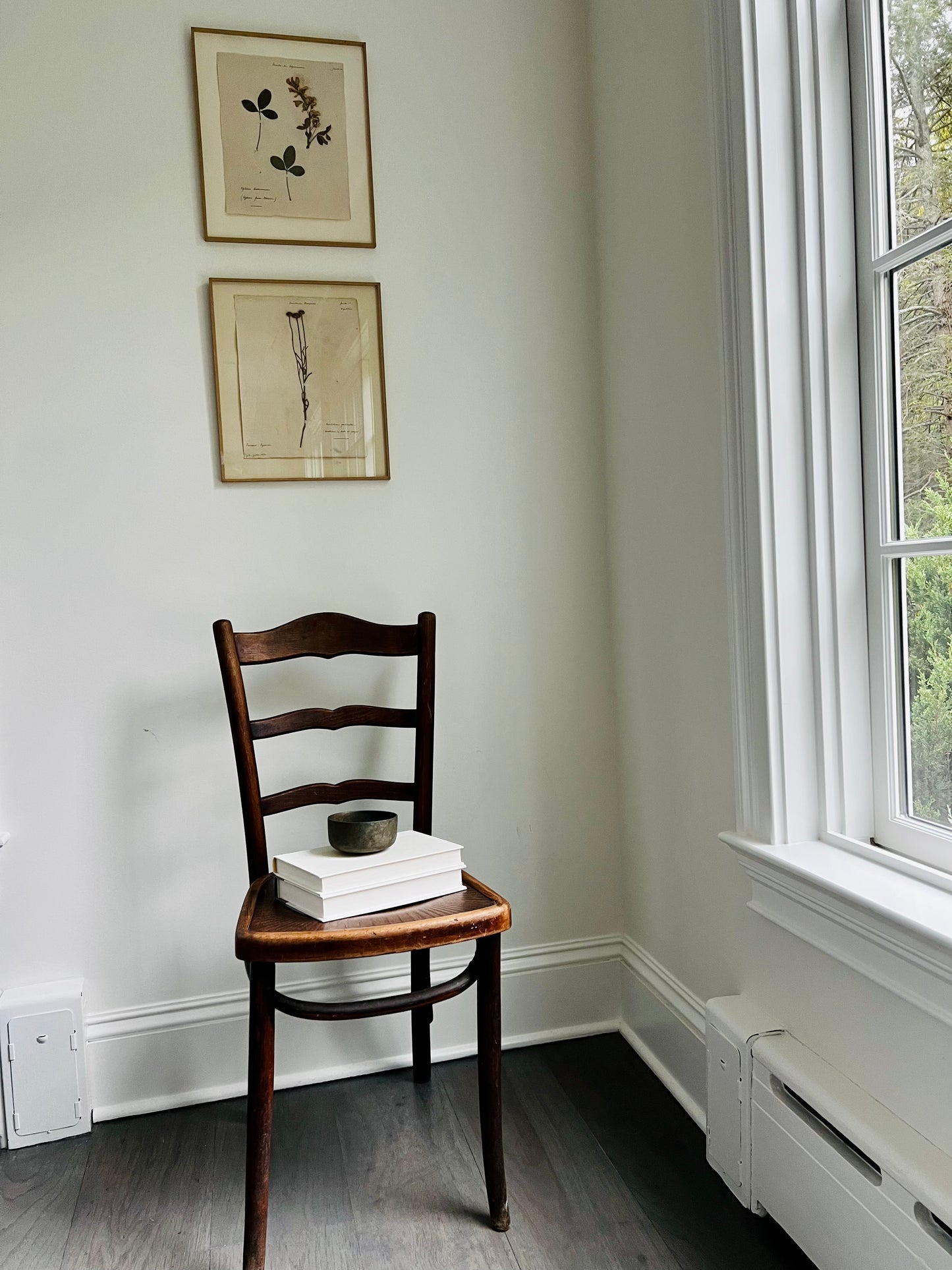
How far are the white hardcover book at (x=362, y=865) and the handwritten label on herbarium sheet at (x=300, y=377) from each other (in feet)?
2.78

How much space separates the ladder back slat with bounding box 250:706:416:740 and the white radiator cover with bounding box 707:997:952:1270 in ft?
2.55

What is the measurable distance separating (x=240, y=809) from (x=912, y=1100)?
1334mm

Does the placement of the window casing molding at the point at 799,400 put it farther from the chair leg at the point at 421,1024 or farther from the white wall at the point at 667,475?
the chair leg at the point at 421,1024

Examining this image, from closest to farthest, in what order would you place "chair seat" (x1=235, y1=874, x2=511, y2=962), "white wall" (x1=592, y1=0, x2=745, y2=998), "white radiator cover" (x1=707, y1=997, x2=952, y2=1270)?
"white radiator cover" (x1=707, y1=997, x2=952, y2=1270) → "chair seat" (x1=235, y1=874, x2=511, y2=962) → "white wall" (x1=592, y1=0, x2=745, y2=998)

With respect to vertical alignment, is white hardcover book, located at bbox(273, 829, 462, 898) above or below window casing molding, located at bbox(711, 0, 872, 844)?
below

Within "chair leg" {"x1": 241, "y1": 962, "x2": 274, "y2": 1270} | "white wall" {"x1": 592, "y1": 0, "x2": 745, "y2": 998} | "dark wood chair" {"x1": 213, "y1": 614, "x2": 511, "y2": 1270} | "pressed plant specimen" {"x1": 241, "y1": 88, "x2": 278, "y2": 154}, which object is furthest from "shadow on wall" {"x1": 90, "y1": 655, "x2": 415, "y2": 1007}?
"pressed plant specimen" {"x1": 241, "y1": 88, "x2": 278, "y2": 154}

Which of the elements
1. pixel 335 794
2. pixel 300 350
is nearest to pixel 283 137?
pixel 300 350

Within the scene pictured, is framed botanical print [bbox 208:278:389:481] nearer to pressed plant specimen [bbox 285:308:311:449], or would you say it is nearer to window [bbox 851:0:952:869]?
pressed plant specimen [bbox 285:308:311:449]

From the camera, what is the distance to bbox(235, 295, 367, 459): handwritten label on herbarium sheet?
1.93 meters

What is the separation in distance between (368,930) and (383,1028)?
730mm

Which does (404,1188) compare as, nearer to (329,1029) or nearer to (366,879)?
(329,1029)

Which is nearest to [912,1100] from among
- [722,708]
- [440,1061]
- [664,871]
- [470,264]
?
[722,708]

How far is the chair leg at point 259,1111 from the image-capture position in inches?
55.3

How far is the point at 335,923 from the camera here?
145 cm
